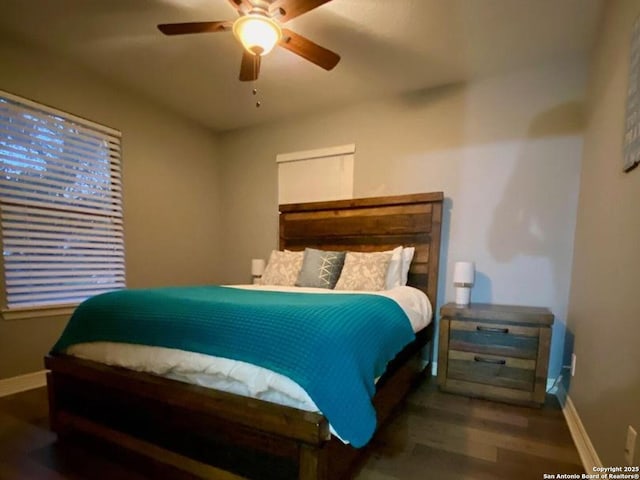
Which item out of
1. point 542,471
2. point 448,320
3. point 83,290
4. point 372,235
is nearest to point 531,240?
point 448,320

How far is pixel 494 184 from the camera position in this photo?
2506 mm

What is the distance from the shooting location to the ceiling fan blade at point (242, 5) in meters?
1.46

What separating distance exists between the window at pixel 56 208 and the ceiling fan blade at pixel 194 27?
1513 mm

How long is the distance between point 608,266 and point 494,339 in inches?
35.5

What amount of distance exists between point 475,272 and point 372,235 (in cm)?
98

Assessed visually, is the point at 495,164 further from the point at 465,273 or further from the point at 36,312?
the point at 36,312

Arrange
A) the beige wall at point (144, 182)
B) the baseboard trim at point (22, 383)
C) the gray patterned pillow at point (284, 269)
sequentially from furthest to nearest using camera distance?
the gray patterned pillow at point (284, 269) → the beige wall at point (144, 182) → the baseboard trim at point (22, 383)

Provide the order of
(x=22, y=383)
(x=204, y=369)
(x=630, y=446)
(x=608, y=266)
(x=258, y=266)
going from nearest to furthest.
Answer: (x=630, y=446) → (x=204, y=369) → (x=608, y=266) → (x=22, y=383) → (x=258, y=266)

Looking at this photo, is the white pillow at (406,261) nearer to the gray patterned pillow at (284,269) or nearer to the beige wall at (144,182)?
the gray patterned pillow at (284,269)

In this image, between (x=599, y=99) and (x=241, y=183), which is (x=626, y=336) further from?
(x=241, y=183)

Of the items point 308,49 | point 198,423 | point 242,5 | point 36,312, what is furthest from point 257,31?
point 36,312

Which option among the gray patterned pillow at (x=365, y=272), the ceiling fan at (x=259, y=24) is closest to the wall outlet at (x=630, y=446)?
the gray patterned pillow at (x=365, y=272)

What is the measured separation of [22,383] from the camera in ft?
7.19


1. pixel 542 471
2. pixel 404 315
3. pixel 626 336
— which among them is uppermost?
pixel 626 336
